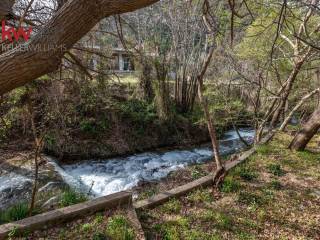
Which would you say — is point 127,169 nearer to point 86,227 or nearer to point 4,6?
point 86,227

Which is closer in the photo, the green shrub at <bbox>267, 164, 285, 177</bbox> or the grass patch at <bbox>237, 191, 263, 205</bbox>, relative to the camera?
the grass patch at <bbox>237, 191, 263, 205</bbox>

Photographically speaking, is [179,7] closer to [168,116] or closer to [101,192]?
[168,116]

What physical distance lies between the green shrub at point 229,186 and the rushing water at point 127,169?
2.54 metres

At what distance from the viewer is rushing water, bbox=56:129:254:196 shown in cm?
638

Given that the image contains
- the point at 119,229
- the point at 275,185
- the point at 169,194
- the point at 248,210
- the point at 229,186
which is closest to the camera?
the point at 119,229

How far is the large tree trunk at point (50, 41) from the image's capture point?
1.64 meters

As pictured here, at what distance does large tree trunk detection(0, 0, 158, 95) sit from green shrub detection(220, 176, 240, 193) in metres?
3.42

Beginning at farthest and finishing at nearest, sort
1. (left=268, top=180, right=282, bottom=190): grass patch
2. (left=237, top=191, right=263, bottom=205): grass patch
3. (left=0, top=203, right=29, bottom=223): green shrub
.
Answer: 1. (left=268, top=180, right=282, bottom=190): grass patch
2. (left=237, top=191, right=263, bottom=205): grass patch
3. (left=0, top=203, right=29, bottom=223): green shrub

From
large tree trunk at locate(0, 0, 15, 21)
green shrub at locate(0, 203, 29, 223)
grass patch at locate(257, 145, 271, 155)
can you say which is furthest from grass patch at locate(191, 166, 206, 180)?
large tree trunk at locate(0, 0, 15, 21)

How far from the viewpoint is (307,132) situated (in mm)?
6227

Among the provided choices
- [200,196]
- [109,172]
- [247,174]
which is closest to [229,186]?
[200,196]

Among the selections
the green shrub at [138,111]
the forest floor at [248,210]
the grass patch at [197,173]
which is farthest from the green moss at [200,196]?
the green shrub at [138,111]

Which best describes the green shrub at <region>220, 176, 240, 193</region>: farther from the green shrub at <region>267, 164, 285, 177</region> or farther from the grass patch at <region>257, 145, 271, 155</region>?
the grass patch at <region>257, 145, 271, 155</region>

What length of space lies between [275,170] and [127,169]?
3905 millimetres
